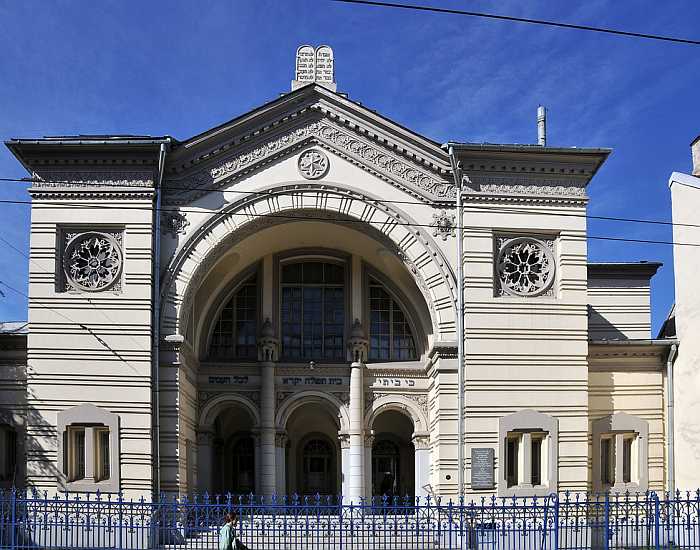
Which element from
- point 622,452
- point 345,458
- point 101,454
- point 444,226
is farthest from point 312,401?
point 622,452

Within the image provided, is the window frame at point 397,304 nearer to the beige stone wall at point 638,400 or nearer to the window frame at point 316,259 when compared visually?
the window frame at point 316,259

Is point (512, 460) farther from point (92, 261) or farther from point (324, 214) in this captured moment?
point (92, 261)

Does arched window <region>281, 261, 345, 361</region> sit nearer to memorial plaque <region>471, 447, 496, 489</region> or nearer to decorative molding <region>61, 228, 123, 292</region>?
decorative molding <region>61, 228, 123, 292</region>

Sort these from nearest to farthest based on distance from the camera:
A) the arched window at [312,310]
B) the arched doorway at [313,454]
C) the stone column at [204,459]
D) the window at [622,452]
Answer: the window at [622,452]
the stone column at [204,459]
the arched window at [312,310]
the arched doorway at [313,454]

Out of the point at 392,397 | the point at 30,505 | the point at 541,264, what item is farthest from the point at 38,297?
the point at 541,264

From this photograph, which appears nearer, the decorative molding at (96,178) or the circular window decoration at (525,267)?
the decorative molding at (96,178)

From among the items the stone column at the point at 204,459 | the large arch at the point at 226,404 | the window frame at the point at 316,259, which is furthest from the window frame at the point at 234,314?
the stone column at the point at 204,459

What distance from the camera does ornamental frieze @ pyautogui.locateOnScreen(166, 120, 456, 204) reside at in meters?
26.1

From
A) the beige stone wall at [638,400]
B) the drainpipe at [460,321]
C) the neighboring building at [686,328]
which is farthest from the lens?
the beige stone wall at [638,400]

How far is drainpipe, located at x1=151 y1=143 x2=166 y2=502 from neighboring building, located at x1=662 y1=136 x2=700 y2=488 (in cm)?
1470

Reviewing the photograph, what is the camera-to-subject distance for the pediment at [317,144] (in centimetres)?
2600

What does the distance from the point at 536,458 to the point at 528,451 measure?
0.60m

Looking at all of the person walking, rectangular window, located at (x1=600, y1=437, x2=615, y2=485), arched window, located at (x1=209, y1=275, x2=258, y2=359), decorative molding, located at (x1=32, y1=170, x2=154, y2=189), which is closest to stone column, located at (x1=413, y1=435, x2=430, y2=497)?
rectangular window, located at (x1=600, y1=437, x2=615, y2=485)

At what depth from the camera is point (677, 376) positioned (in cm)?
2692
